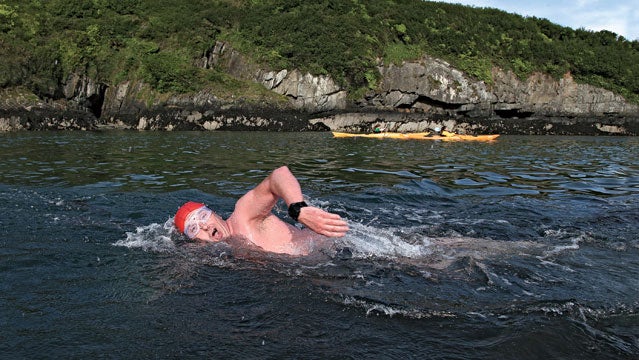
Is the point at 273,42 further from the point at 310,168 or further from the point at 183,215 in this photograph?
the point at 183,215

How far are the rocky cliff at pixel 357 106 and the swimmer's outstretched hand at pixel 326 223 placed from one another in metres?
30.2

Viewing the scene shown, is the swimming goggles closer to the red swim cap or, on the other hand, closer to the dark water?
the red swim cap

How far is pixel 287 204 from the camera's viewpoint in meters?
3.57

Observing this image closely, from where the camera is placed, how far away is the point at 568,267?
4363mm

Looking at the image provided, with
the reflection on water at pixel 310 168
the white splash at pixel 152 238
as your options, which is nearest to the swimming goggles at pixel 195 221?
the white splash at pixel 152 238

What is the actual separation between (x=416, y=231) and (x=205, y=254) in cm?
284

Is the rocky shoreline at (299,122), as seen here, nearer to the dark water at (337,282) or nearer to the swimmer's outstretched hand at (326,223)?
the dark water at (337,282)

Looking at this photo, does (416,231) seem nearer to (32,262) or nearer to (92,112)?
(32,262)

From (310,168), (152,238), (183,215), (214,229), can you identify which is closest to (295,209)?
(214,229)

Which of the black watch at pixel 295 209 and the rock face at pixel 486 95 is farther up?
the rock face at pixel 486 95

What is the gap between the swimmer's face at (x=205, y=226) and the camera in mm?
4801

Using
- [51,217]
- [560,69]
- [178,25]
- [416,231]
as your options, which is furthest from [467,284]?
[560,69]

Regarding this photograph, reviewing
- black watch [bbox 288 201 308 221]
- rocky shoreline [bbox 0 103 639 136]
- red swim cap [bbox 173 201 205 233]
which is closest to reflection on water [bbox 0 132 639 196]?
red swim cap [bbox 173 201 205 233]

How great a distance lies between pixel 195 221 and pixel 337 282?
1.80m
